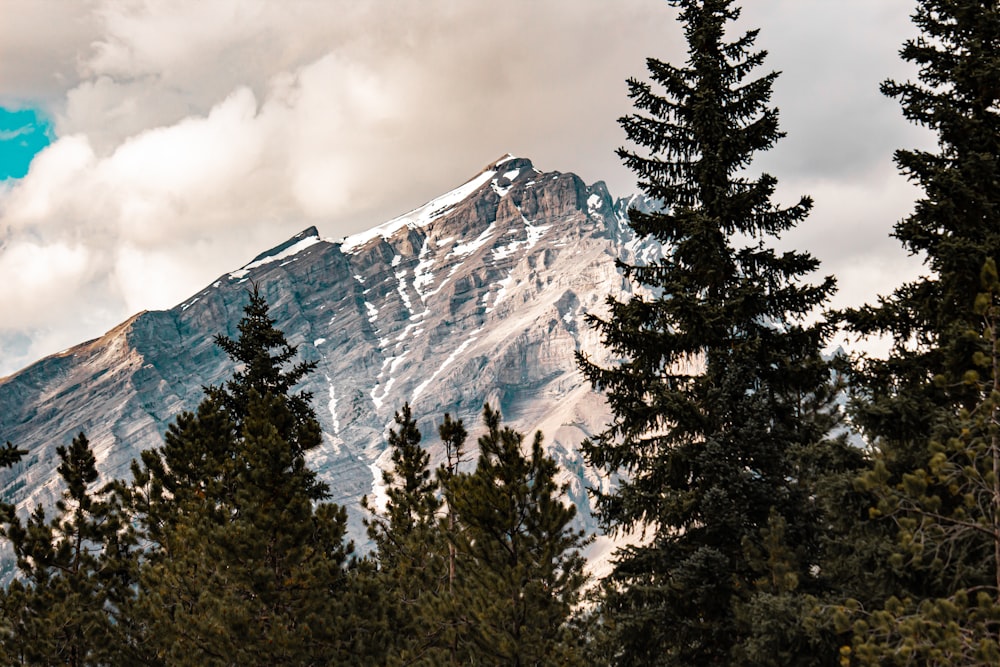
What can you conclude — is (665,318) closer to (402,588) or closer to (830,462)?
(830,462)

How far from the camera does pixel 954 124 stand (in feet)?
41.2

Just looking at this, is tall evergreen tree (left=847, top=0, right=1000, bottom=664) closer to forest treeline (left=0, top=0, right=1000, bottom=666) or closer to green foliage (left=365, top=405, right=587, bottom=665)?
forest treeline (left=0, top=0, right=1000, bottom=666)

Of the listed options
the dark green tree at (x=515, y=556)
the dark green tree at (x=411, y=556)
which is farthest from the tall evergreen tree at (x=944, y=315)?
the dark green tree at (x=411, y=556)

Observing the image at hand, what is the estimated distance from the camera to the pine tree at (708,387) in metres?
13.2

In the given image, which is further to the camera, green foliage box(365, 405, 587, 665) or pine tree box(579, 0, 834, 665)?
green foliage box(365, 405, 587, 665)

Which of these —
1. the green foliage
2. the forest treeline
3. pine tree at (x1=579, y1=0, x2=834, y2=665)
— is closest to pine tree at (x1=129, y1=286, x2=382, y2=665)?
the forest treeline

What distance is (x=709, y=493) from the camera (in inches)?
506

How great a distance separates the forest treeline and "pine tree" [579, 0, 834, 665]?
0.05 m

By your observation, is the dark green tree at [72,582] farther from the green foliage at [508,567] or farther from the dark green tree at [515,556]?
the dark green tree at [515,556]

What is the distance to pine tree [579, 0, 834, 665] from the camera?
43.2 ft

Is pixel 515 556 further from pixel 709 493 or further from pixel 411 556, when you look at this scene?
pixel 411 556

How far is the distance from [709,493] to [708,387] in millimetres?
1925

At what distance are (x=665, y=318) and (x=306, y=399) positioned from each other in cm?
2024

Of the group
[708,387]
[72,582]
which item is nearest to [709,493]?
[708,387]
